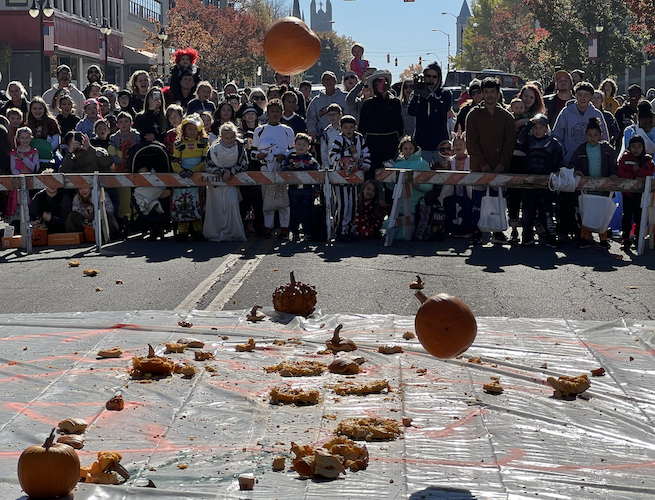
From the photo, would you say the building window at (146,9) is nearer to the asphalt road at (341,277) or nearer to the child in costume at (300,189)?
the child in costume at (300,189)

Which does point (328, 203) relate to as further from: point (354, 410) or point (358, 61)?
point (354, 410)

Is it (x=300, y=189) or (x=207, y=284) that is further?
(x=300, y=189)

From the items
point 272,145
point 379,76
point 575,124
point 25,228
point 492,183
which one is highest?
point 379,76

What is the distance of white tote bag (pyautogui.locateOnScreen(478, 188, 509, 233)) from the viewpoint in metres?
14.6

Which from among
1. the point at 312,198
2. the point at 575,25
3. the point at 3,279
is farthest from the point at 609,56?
the point at 3,279

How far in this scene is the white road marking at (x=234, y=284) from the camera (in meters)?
9.95

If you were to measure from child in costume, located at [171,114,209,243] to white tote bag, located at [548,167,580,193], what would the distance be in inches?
205

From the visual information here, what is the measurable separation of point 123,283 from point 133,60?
6707 cm

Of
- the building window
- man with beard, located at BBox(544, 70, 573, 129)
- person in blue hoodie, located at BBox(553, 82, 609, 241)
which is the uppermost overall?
the building window

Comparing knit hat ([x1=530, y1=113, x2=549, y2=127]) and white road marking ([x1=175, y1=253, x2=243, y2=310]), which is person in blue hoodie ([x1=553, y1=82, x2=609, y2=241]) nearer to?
knit hat ([x1=530, y1=113, x2=549, y2=127])

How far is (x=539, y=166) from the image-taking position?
1477 cm

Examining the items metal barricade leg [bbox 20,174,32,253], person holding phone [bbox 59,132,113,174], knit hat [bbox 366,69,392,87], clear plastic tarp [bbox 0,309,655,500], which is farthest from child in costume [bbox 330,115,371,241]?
clear plastic tarp [bbox 0,309,655,500]

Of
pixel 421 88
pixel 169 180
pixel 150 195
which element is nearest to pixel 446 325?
pixel 169 180

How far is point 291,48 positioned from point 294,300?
4.26 m
